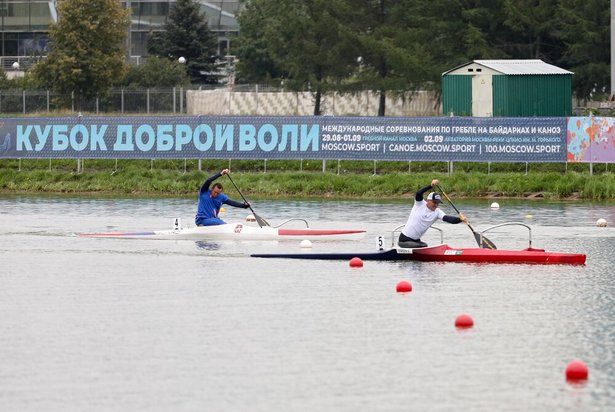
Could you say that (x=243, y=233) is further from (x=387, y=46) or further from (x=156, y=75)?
(x=156, y=75)

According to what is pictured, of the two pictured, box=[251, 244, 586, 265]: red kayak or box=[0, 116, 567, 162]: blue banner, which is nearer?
box=[251, 244, 586, 265]: red kayak

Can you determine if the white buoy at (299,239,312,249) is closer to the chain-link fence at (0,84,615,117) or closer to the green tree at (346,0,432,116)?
the chain-link fence at (0,84,615,117)

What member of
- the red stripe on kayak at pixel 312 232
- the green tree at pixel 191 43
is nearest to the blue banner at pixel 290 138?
the red stripe on kayak at pixel 312 232

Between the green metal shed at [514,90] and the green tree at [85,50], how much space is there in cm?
2138

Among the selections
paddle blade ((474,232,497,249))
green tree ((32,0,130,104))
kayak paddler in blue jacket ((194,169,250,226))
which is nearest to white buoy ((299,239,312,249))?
kayak paddler in blue jacket ((194,169,250,226))

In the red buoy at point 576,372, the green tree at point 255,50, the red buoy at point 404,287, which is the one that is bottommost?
the red buoy at point 576,372

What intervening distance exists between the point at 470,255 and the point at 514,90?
103 ft

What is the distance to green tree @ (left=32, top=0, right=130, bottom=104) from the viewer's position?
74938 mm

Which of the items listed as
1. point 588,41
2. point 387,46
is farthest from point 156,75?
point 588,41

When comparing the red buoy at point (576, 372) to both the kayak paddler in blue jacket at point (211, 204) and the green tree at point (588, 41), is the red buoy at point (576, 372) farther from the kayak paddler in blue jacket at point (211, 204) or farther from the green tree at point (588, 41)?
the green tree at point (588, 41)

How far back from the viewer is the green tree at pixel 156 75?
8088 cm

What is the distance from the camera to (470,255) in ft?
100

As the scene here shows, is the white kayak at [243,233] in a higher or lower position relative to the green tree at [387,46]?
lower

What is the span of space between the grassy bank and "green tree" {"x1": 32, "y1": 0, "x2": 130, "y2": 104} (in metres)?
21.4
